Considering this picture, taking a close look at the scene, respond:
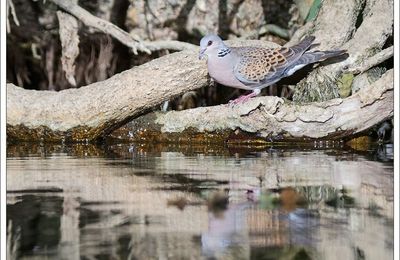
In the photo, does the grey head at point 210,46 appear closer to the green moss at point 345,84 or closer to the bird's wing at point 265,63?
the bird's wing at point 265,63

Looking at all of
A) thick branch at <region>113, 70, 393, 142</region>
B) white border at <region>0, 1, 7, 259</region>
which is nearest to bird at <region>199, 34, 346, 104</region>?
thick branch at <region>113, 70, 393, 142</region>

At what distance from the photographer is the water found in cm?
317

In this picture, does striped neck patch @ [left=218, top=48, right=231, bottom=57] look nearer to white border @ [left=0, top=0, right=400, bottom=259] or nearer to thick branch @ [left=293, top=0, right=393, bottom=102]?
thick branch @ [left=293, top=0, right=393, bottom=102]

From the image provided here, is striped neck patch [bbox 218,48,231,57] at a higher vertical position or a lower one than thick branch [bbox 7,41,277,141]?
higher

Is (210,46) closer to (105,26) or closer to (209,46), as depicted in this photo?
(209,46)

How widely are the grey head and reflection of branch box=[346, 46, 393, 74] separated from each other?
1.01 meters

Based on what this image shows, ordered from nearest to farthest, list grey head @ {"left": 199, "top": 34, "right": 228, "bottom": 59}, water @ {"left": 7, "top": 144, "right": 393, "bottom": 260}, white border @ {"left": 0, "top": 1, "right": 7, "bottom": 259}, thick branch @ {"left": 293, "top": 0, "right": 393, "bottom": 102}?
1. water @ {"left": 7, "top": 144, "right": 393, "bottom": 260}
2. white border @ {"left": 0, "top": 1, "right": 7, "bottom": 259}
3. grey head @ {"left": 199, "top": 34, "right": 228, "bottom": 59}
4. thick branch @ {"left": 293, "top": 0, "right": 393, "bottom": 102}

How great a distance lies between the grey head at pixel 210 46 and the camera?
6098mm

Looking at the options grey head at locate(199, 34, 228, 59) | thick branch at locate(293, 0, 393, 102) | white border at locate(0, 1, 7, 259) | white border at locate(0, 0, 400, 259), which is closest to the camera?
white border at locate(0, 1, 7, 259)

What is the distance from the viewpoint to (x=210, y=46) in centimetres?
615

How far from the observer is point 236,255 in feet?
10.0

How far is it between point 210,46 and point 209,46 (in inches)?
0.4

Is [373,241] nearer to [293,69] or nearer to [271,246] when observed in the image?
[271,246]

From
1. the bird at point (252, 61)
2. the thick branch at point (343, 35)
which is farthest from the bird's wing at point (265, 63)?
the thick branch at point (343, 35)
